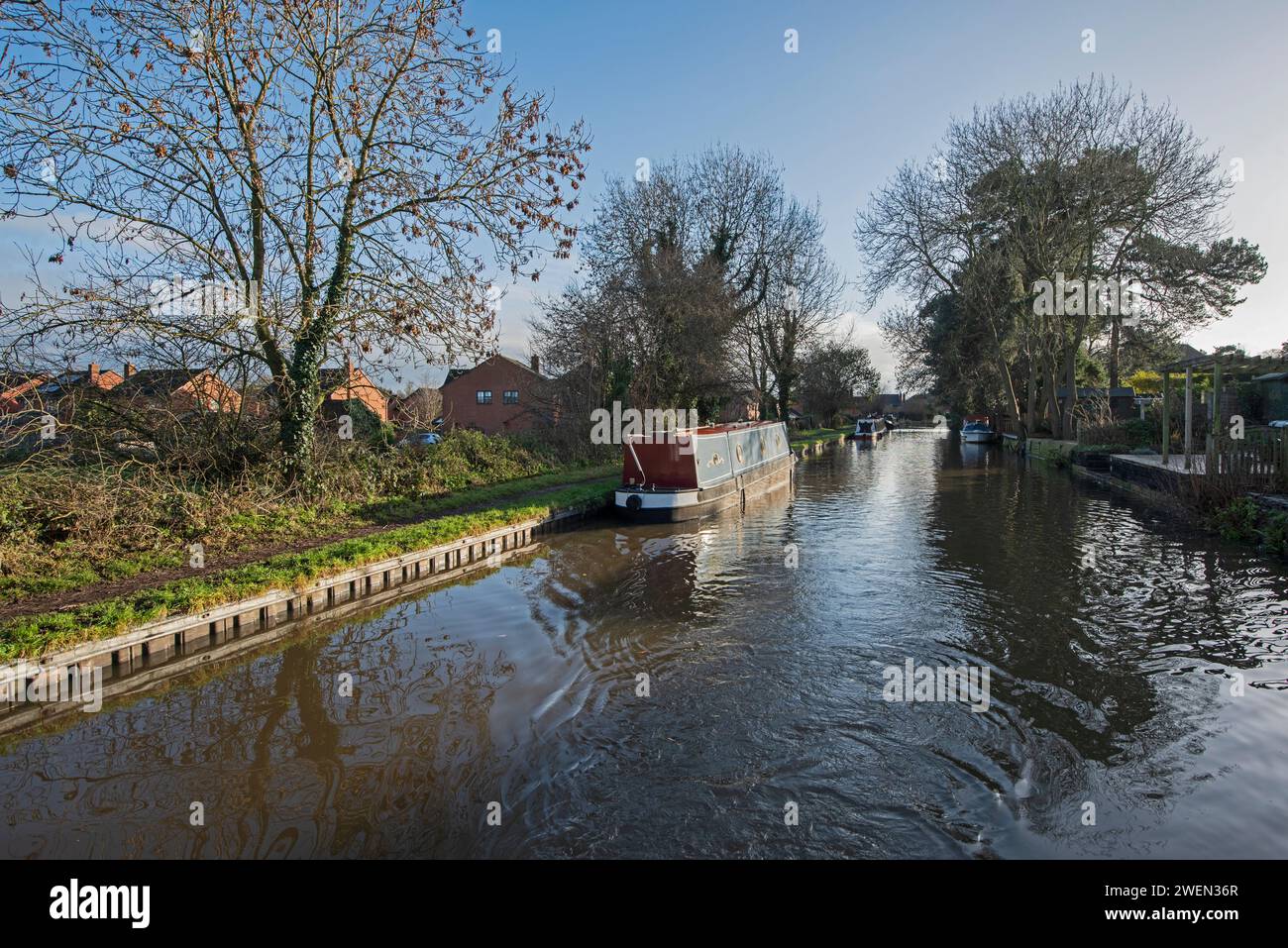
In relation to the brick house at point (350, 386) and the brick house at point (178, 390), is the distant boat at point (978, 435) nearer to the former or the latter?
the brick house at point (350, 386)

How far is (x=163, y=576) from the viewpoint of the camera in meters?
7.90

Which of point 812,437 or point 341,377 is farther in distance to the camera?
point 812,437

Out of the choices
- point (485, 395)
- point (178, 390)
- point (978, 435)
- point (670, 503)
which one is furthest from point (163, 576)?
point (978, 435)

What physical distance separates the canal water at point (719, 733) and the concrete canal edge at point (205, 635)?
0.37 metres

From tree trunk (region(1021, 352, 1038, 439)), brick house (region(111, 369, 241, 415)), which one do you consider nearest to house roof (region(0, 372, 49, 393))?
brick house (region(111, 369, 241, 415))

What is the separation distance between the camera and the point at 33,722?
5.20 metres

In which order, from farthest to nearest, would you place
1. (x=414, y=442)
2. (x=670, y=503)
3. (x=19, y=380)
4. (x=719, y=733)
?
1. (x=414, y=442)
2. (x=670, y=503)
3. (x=19, y=380)
4. (x=719, y=733)

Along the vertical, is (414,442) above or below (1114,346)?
below

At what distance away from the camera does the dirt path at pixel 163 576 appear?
21.7ft

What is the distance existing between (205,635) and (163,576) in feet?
4.79

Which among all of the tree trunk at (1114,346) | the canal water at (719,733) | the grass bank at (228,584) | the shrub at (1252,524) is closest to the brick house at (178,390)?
the grass bank at (228,584)

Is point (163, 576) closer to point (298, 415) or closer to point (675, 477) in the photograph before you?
point (298, 415)
